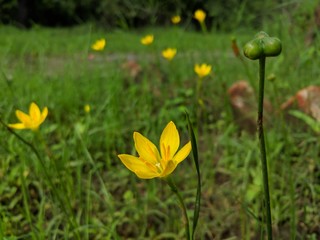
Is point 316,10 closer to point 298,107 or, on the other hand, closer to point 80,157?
point 298,107

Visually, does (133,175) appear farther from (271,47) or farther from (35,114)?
(271,47)

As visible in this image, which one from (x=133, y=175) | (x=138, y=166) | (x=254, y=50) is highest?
(x=254, y=50)

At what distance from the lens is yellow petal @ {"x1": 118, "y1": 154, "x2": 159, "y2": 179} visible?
66 centimetres

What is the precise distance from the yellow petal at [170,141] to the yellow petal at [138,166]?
4 cm

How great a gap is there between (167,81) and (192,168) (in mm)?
1237

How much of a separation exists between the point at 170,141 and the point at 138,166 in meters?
0.07

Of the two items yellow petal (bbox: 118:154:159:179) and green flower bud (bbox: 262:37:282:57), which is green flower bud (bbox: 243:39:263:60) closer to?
green flower bud (bbox: 262:37:282:57)

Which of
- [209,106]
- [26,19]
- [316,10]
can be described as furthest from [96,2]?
[209,106]

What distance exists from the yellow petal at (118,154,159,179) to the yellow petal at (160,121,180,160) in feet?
0.14

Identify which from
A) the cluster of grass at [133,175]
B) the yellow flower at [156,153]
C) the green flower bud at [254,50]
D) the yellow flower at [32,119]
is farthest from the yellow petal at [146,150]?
the yellow flower at [32,119]

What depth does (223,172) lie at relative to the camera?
68.1 inches

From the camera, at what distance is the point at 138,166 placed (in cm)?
68

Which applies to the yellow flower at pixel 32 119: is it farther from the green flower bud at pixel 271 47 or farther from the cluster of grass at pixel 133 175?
the green flower bud at pixel 271 47

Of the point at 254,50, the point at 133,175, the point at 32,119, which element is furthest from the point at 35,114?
the point at 254,50
